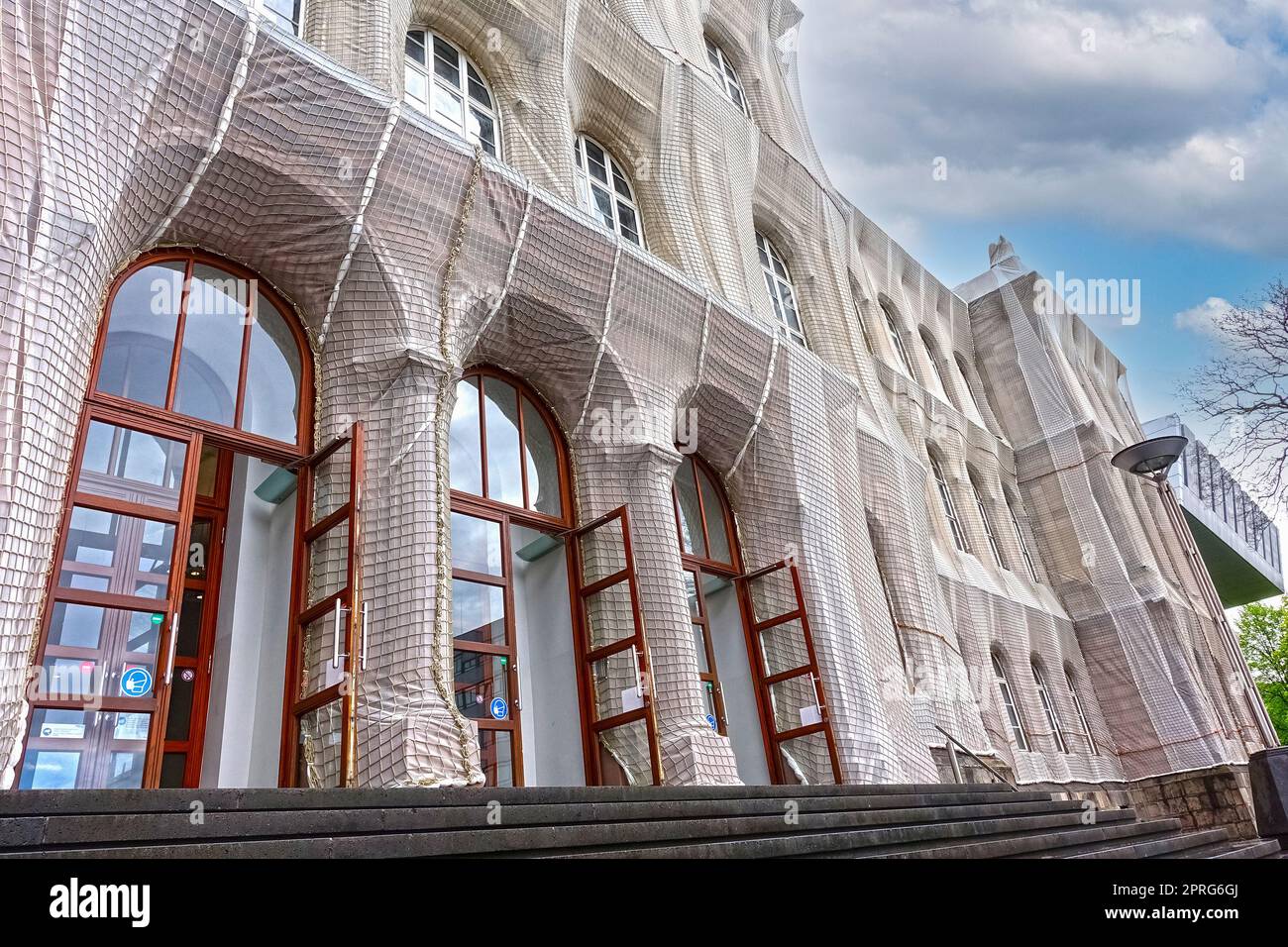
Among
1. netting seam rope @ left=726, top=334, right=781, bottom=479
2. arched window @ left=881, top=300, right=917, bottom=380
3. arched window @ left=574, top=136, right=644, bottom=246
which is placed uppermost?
arched window @ left=881, top=300, right=917, bottom=380

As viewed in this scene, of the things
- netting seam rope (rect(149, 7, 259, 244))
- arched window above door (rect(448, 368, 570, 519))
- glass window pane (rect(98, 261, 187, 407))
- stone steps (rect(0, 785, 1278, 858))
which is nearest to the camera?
stone steps (rect(0, 785, 1278, 858))

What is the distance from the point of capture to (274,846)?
3.01m

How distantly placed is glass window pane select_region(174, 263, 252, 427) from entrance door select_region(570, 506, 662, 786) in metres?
3.41

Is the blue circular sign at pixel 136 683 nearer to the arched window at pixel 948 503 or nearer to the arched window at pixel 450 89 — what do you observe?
the arched window at pixel 450 89

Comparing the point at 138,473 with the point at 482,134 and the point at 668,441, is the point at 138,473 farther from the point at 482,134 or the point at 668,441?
the point at 482,134

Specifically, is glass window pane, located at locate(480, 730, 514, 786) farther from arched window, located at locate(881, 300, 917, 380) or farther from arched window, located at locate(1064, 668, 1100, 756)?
arched window, located at locate(1064, 668, 1100, 756)

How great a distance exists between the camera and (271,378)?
7113mm

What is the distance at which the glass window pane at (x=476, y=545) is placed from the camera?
7.88 m

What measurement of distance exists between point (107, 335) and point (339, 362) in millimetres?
1641

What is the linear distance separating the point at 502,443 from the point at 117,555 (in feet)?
12.3

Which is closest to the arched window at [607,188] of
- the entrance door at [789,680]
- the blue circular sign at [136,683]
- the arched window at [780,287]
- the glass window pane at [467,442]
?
the arched window at [780,287]

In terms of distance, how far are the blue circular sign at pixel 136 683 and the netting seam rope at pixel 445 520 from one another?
1.76 meters

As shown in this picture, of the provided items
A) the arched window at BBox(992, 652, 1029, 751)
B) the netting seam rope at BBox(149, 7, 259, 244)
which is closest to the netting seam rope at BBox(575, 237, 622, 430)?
the netting seam rope at BBox(149, 7, 259, 244)

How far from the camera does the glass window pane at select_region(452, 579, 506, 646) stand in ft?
25.0
